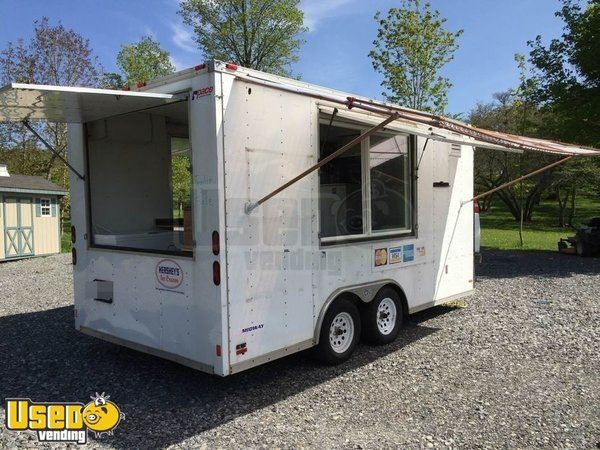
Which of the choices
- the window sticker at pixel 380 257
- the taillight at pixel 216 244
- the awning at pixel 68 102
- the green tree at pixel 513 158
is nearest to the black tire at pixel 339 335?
the window sticker at pixel 380 257

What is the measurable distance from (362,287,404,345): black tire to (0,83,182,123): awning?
117 inches

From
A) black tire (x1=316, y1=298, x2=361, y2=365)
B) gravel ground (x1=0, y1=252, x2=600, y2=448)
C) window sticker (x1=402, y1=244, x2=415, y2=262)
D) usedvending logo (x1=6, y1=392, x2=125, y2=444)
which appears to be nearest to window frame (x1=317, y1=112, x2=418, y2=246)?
window sticker (x1=402, y1=244, x2=415, y2=262)

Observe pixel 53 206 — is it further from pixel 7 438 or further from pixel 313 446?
pixel 313 446

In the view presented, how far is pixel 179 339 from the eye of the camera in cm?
415

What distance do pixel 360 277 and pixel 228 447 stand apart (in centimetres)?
225

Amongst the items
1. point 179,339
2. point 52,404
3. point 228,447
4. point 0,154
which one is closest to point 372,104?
point 179,339

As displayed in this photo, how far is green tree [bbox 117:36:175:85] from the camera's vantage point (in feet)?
91.6

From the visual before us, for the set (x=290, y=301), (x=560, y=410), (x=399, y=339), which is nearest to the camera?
(x=560, y=410)

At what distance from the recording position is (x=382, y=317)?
5.56 meters

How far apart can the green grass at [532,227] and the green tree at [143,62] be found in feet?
65.3

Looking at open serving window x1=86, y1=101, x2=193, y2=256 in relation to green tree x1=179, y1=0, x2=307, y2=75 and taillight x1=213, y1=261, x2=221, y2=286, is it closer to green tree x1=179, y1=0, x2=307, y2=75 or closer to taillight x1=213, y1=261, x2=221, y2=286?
taillight x1=213, y1=261, x2=221, y2=286

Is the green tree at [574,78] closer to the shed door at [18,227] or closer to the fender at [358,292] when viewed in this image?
the fender at [358,292]

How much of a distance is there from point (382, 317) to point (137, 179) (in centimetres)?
319

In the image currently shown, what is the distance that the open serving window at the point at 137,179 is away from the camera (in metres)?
5.04
